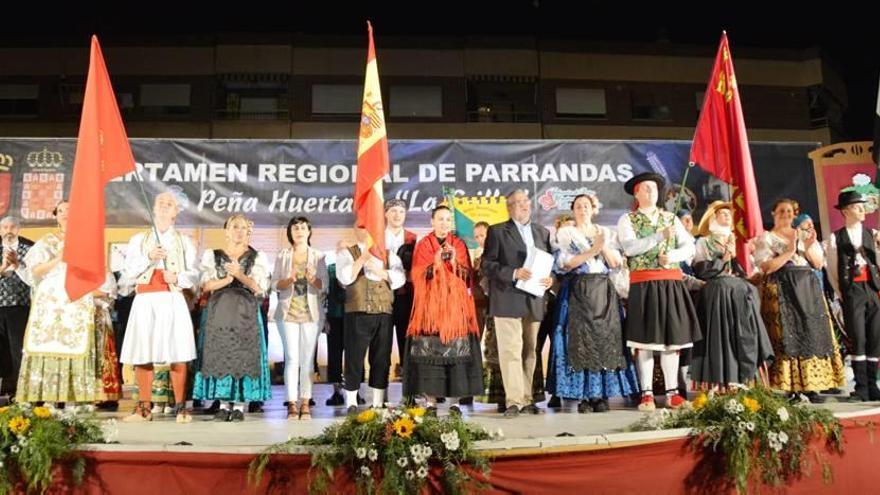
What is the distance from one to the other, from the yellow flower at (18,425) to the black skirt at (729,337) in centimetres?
422

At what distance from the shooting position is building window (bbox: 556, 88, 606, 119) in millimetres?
19562

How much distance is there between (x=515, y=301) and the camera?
205 inches

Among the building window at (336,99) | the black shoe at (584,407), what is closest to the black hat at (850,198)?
the black shoe at (584,407)

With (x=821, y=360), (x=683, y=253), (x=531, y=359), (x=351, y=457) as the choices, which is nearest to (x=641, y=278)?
(x=683, y=253)

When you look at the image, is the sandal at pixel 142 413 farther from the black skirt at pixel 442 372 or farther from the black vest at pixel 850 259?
the black vest at pixel 850 259

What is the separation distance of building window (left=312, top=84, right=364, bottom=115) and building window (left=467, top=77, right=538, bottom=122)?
2886 millimetres

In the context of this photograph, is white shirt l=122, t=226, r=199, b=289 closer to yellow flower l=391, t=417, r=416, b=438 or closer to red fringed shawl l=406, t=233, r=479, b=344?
red fringed shawl l=406, t=233, r=479, b=344

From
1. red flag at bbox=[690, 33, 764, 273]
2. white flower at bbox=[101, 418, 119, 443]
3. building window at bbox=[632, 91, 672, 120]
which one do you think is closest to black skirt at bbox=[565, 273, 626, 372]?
red flag at bbox=[690, 33, 764, 273]

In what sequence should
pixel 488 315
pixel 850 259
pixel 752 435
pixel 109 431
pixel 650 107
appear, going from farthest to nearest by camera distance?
1. pixel 650 107
2. pixel 850 259
3. pixel 488 315
4. pixel 109 431
5. pixel 752 435

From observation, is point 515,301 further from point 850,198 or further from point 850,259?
point 850,198

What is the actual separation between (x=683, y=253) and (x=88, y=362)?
14.6 feet

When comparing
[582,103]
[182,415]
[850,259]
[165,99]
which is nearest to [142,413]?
[182,415]

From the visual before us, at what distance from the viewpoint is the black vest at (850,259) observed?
575 cm

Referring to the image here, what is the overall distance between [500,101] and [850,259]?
1415 cm
